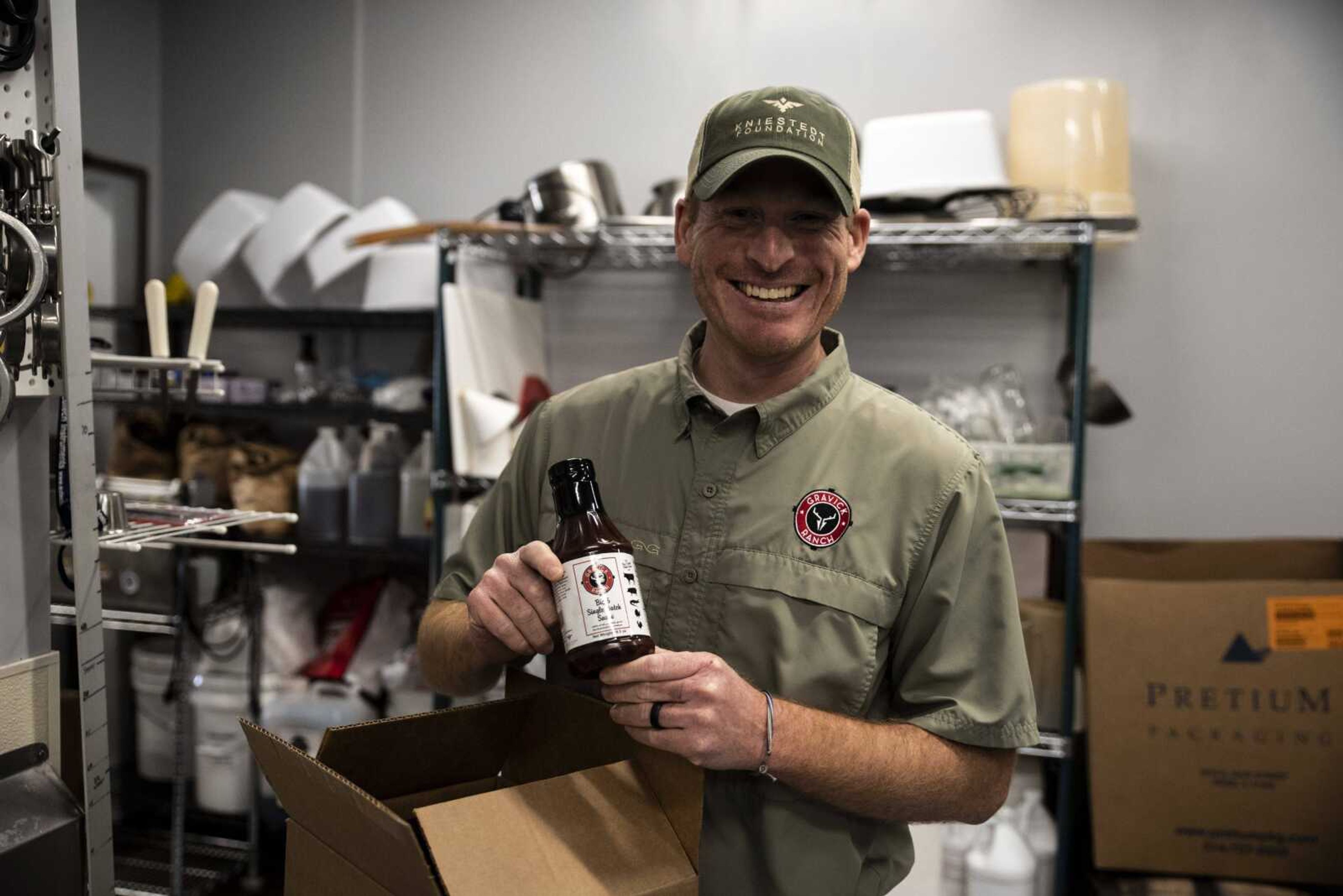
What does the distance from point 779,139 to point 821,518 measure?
409 millimetres

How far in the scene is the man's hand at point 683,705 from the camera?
2.91 ft

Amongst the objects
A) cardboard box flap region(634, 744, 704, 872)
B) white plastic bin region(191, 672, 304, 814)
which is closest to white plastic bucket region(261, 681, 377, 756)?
white plastic bin region(191, 672, 304, 814)

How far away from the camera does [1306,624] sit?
7.41ft

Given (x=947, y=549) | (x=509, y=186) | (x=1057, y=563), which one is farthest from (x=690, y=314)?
(x=947, y=549)

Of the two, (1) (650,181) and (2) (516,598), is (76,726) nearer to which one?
(2) (516,598)

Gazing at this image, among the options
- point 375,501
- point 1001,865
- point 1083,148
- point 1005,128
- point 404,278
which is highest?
point 1005,128

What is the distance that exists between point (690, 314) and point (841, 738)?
7.19 feet

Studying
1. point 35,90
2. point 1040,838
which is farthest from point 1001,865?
point 35,90

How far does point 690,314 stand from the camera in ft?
10.1

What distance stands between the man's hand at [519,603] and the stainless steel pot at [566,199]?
1743 millimetres

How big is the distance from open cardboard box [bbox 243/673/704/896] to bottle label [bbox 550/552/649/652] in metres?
0.12

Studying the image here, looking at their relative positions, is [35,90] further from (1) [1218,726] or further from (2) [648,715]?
(1) [1218,726]

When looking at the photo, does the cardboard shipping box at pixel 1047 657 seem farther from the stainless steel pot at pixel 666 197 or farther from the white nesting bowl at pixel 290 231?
the white nesting bowl at pixel 290 231

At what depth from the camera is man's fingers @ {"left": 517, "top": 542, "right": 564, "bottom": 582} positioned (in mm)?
901
